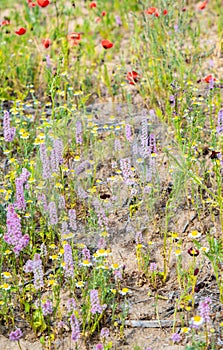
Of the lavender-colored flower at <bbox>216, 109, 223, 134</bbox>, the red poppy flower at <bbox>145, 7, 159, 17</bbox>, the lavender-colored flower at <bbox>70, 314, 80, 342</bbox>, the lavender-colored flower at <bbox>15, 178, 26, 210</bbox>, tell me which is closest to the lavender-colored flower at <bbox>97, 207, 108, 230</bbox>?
the lavender-colored flower at <bbox>15, 178, 26, 210</bbox>

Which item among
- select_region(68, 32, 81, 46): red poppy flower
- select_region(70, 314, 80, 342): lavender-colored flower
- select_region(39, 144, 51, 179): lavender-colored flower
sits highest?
select_region(68, 32, 81, 46): red poppy flower

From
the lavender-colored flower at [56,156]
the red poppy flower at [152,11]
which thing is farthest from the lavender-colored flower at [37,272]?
the red poppy flower at [152,11]

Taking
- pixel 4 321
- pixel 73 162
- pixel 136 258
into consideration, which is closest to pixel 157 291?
pixel 136 258

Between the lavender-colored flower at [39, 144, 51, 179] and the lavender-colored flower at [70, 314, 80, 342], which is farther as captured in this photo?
the lavender-colored flower at [39, 144, 51, 179]

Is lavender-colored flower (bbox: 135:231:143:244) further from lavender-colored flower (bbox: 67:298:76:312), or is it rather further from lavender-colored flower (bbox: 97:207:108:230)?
lavender-colored flower (bbox: 67:298:76:312)

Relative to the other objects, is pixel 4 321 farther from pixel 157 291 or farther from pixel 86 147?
pixel 86 147

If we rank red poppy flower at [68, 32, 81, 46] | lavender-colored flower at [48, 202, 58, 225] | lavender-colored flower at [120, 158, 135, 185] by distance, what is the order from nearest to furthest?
lavender-colored flower at [48, 202, 58, 225], lavender-colored flower at [120, 158, 135, 185], red poppy flower at [68, 32, 81, 46]

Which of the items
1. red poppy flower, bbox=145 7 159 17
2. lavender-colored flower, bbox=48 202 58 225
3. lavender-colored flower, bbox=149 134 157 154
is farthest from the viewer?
red poppy flower, bbox=145 7 159 17

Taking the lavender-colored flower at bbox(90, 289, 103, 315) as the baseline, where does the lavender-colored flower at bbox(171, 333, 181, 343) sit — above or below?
below

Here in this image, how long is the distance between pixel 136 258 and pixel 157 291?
0.26 m

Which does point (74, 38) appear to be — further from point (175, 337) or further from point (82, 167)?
point (175, 337)

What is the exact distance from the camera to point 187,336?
8.40 feet

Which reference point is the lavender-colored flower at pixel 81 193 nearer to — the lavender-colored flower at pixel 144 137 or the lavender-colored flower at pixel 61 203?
the lavender-colored flower at pixel 61 203

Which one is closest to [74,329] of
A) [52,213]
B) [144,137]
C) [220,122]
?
[52,213]
